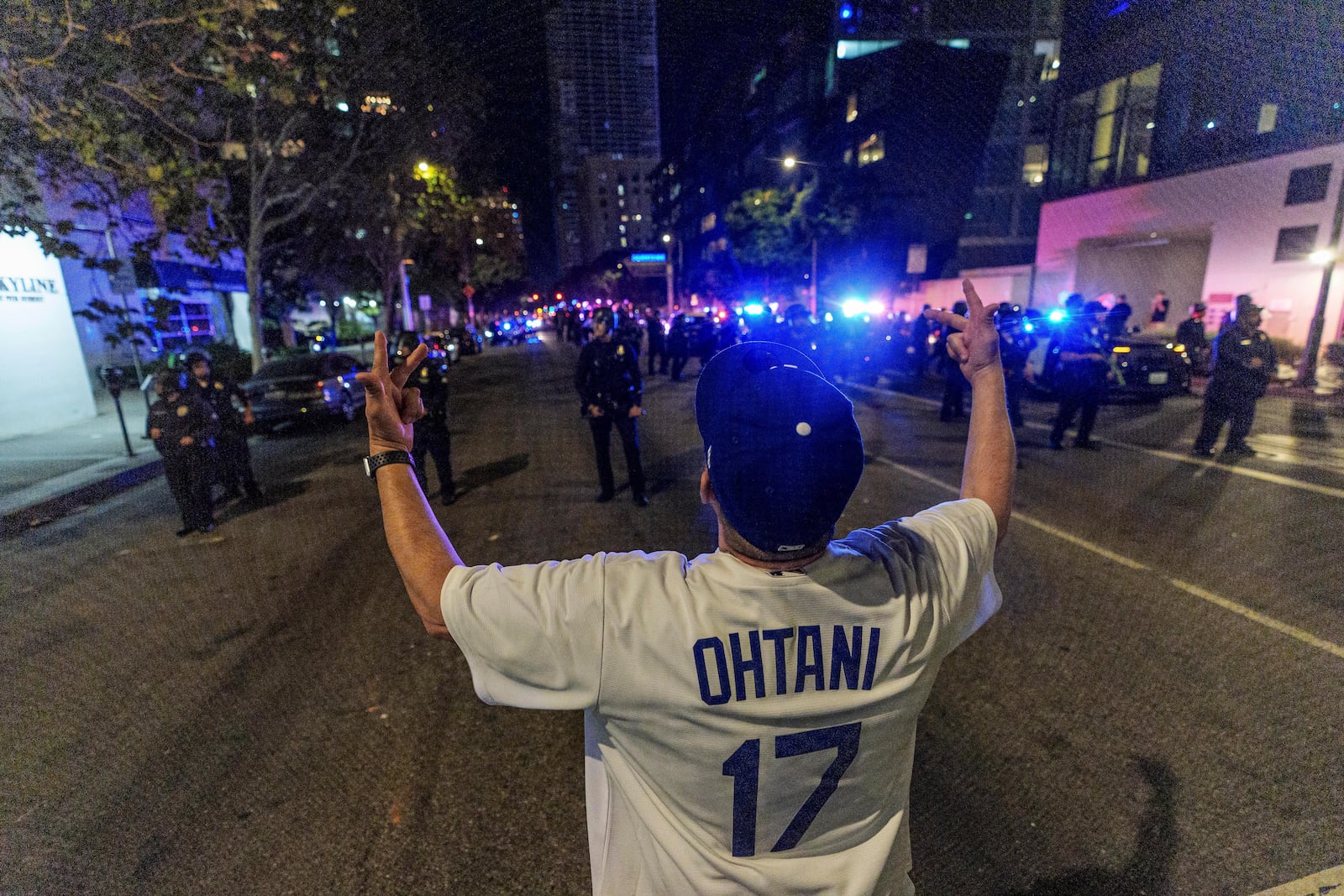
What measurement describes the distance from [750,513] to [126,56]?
11.0 m

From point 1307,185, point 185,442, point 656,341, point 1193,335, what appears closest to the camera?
point 185,442

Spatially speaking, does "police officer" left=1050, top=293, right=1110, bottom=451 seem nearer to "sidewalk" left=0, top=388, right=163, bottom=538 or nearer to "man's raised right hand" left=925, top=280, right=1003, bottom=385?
"man's raised right hand" left=925, top=280, right=1003, bottom=385

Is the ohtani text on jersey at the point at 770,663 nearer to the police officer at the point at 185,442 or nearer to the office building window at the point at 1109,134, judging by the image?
the police officer at the point at 185,442

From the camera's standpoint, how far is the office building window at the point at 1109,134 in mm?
20438

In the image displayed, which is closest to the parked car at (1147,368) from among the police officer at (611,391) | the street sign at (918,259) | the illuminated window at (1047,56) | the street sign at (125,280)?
the police officer at (611,391)

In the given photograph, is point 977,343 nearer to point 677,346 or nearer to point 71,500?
point 71,500

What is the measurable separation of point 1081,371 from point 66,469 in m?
13.7

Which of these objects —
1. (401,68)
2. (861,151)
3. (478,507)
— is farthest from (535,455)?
(861,151)

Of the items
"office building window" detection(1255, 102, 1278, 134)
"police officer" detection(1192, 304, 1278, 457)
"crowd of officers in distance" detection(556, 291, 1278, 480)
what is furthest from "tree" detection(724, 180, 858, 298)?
"police officer" detection(1192, 304, 1278, 457)

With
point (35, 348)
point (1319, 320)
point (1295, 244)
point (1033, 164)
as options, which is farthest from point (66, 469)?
point (1033, 164)

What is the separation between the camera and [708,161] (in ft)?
221

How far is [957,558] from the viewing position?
1.23 m

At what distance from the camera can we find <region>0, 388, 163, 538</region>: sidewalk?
721 centimetres

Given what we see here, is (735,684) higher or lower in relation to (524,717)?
higher
